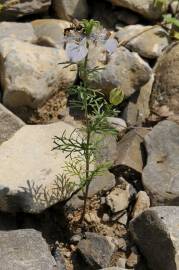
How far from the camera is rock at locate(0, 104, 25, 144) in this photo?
4363 millimetres

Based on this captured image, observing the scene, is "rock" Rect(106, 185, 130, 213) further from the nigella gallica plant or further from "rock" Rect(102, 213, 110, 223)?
the nigella gallica plant

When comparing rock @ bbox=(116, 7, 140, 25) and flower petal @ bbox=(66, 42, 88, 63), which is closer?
flower petal @ bbox=(66, 42, 88, 63)

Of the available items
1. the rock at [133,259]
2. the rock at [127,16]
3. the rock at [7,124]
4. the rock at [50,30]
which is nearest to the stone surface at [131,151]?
the rock at [133,259]

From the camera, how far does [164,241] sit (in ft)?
12.0

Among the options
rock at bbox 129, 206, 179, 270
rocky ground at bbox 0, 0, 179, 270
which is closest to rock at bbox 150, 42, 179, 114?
rocky ground at bbox 0, 0, 179, 270

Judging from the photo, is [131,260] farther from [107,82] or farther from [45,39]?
[45,39]

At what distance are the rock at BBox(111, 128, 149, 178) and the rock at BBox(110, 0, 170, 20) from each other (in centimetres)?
147

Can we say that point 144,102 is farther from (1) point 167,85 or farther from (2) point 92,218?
(2) point 92,218

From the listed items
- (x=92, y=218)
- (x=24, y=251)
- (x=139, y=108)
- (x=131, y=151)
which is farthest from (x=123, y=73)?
(x=24, y=251)

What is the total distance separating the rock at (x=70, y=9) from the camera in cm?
546

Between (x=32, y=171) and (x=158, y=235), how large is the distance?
101cm

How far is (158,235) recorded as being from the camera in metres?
3.71

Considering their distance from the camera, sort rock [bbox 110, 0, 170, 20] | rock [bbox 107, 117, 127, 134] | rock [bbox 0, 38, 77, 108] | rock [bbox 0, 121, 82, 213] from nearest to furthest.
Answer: rock [bbox 0, 121, 82, 213] < rock [bbox 0, 38, 77, 108] < rock [bbox 107, 117, 127, 134] < rock [bbox 110, 0, 170, 20]

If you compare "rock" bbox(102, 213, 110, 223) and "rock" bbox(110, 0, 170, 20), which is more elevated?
"rock" bbox(110, 0, 170, 20)
